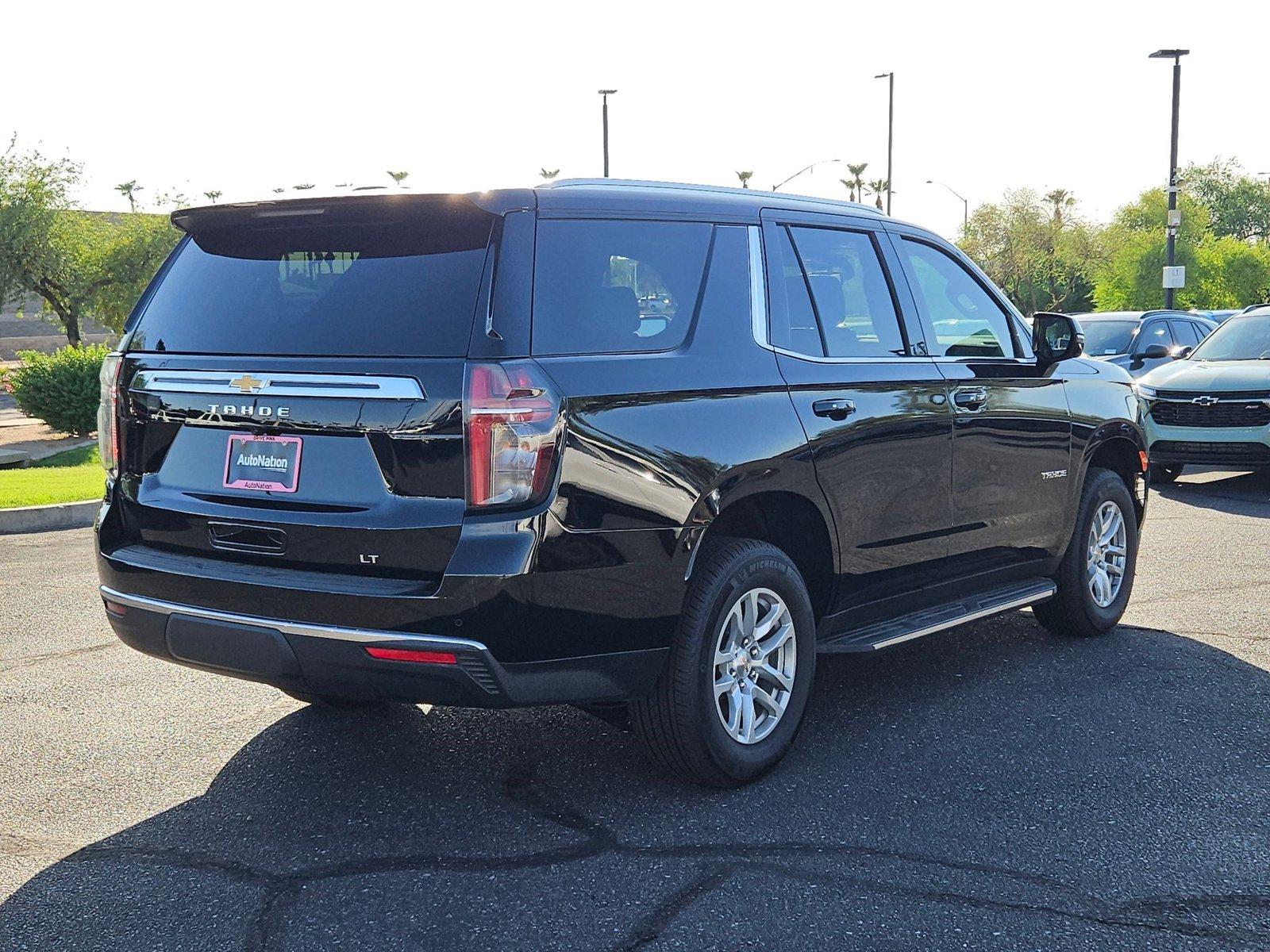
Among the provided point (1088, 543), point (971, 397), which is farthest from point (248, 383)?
point (1088, 543)

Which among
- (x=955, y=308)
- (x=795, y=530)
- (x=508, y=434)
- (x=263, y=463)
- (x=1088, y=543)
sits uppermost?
(x=955, y=308)

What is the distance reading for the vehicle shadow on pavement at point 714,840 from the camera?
3.42 metres

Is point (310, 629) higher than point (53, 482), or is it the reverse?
point (310, 629)

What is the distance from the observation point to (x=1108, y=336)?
17266 mm

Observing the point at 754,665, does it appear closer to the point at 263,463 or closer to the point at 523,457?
the point at 523,457

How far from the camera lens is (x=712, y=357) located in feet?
14.2

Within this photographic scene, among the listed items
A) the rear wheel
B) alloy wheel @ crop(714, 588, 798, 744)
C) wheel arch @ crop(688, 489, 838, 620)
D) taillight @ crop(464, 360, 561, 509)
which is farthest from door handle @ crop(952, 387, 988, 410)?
taillight @ crop(464, 360, 561, 509)

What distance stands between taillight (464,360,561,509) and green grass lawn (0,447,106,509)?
22.1 feet

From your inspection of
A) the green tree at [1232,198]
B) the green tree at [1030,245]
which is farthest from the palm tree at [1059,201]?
the green tree at [1232,198]

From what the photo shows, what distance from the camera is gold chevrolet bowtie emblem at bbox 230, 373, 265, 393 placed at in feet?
12.9

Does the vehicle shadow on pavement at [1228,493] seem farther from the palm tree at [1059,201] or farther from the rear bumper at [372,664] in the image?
the palm tree at [1059,201]

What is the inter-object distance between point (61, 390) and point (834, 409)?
18.4 metres

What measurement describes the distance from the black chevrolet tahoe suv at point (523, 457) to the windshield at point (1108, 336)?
42.0 ft

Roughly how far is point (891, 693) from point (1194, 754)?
4.03ft
